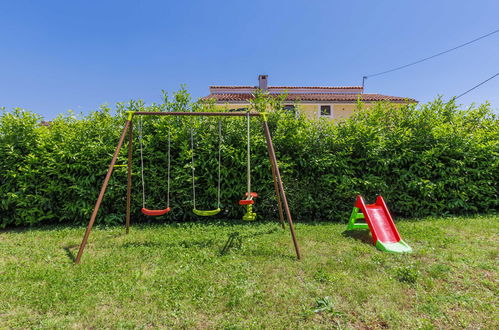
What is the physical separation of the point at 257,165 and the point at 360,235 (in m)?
2.34

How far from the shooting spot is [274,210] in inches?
206

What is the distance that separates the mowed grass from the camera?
6.70 ft

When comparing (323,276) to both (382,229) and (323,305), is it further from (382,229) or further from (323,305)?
(382,229)

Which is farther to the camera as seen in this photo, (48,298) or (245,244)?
(245,244)

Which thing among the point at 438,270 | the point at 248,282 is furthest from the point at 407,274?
the point at 248,282

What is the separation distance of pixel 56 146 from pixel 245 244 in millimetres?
4300

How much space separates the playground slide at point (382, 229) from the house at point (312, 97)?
46.6 ft

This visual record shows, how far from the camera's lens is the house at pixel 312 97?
18.5 metres

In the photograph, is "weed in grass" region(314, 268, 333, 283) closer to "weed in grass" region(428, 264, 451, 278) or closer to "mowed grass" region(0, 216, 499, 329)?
"mowed grass" region(0, 216, 499, 329)

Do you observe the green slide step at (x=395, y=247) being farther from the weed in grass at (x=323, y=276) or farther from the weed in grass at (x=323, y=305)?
the weed in grass at (x=323, y=305)

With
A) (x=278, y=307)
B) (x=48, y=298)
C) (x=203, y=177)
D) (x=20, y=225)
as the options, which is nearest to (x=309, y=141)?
(x=203, y=177)

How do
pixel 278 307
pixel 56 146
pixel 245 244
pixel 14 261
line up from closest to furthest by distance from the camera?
pixel 278 307, pixel 14 261, pixel 245 244, pixel 56 146

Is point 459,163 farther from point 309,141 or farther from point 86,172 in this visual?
point 86,172

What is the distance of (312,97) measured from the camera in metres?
19.6
